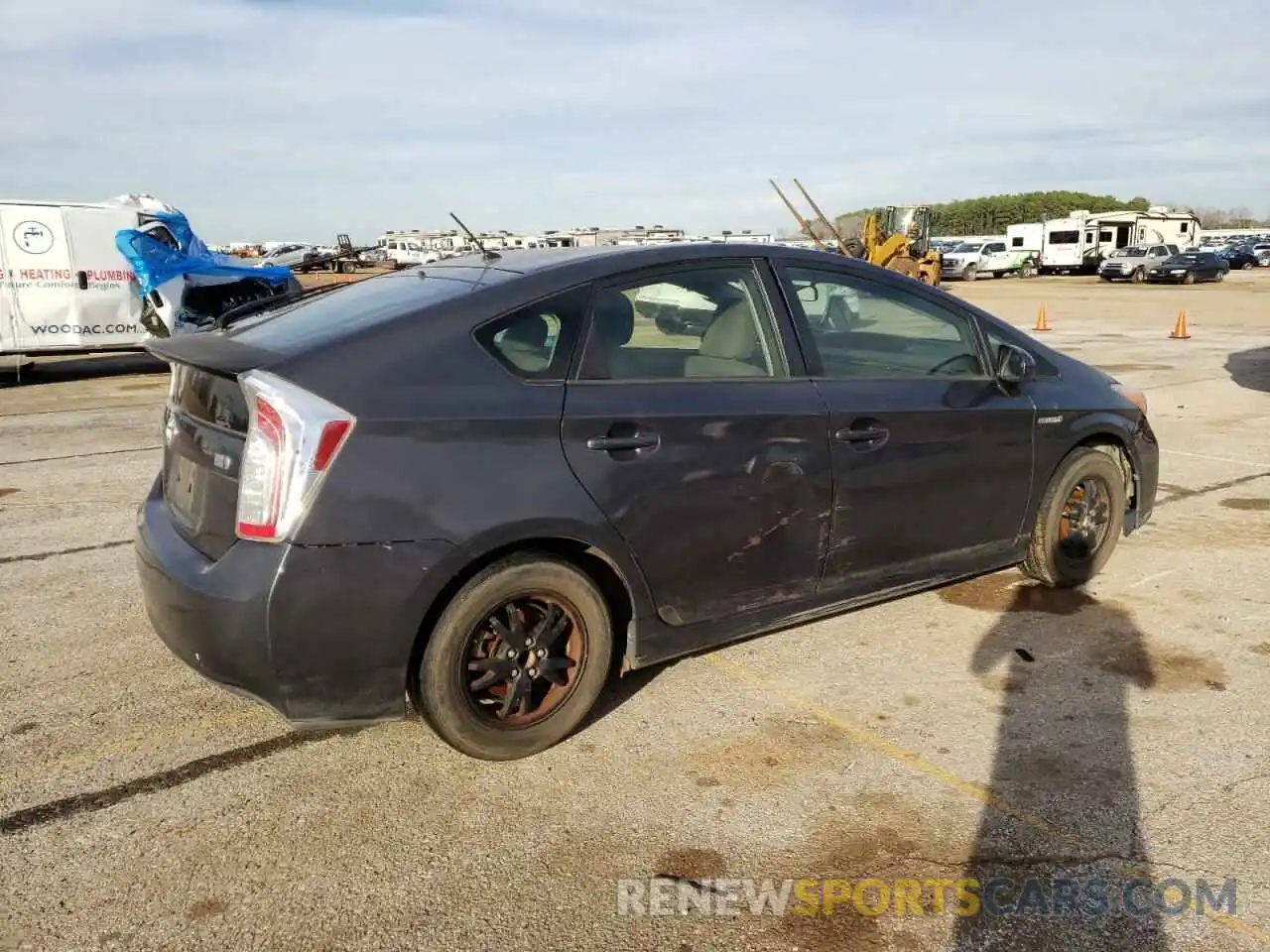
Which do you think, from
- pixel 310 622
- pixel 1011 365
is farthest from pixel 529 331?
pixel 1011 365

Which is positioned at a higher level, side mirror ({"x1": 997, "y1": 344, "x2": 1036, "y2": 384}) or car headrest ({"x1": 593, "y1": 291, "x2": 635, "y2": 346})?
car headrest ({"x1": 593, "y1": 291, "x2": 635, "y2": 346})

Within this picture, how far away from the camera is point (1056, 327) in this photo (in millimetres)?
20203

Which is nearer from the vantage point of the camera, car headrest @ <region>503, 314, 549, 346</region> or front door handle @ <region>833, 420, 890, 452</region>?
car headrest @ <region>503, 314, 549, 346</region>

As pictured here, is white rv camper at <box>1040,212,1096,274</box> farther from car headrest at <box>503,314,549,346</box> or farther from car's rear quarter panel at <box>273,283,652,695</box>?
car's rear quarter panel at <box>273,283,652,695</box>

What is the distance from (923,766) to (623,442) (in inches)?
56.5

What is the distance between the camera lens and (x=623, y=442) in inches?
125

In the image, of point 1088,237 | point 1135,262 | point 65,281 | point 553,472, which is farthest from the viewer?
point 1088,237

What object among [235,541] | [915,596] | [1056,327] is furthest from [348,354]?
[1056,327]

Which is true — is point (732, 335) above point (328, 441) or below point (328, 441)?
above

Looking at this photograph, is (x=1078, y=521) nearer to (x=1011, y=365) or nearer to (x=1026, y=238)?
(x=1011, y=365)

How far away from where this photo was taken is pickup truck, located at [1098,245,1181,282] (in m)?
39.3

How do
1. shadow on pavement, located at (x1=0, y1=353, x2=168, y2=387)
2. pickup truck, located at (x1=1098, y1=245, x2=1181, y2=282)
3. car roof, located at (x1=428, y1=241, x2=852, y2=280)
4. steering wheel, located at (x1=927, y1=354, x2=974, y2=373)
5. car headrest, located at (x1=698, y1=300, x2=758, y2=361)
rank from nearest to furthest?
1. car roof, located at (x1=428, y1=241, x2=852, y2=280)
2. car headrest, located at (x1=698, y1=300, x2=758, y2=361)
3. steering wheel, located at (x1=927, y1=354, x2=974, y2=373)
4. shadow on pavement, located at (x1=0, y1=353, x2=168, y2=387)
5. pickup truck, located at (x1=1098, y1=245, x2=1181, y2=282)

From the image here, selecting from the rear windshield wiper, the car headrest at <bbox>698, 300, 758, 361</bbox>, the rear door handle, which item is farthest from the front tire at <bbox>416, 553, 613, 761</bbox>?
the rear windshield wiper

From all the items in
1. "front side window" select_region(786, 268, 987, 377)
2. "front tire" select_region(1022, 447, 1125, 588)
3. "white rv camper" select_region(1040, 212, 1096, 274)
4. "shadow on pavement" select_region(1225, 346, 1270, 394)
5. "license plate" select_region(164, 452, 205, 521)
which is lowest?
"shadow on pavement" select_region(1225, 346, 1270, 394)
